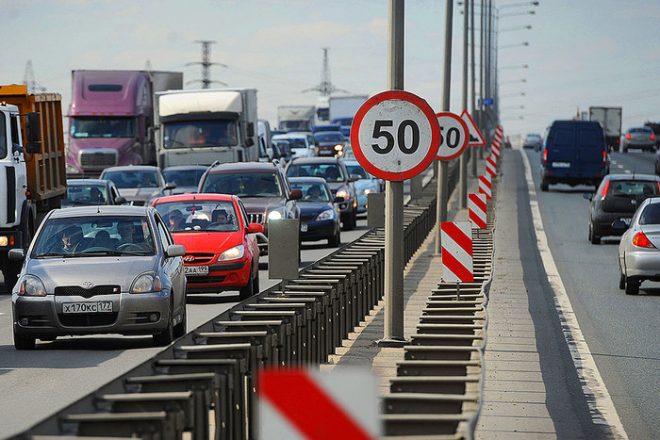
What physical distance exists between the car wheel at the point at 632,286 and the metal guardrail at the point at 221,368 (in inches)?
237

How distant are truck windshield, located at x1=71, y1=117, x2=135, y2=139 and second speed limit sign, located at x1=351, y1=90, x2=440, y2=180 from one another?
33.5 meters

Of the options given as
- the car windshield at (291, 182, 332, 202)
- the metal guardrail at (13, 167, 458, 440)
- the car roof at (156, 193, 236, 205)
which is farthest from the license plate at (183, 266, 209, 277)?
the car windshield at (291, 182, 332, 202)

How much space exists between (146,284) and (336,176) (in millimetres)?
25565

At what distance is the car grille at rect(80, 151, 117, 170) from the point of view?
4825cm

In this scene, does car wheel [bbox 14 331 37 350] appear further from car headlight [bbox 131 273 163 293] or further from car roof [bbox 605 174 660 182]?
car roof [bbox 605 174 660 182]

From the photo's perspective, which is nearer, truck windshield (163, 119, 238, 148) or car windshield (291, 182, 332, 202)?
car windshield (291, 182, 332, 202)

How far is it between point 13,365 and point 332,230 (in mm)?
18727

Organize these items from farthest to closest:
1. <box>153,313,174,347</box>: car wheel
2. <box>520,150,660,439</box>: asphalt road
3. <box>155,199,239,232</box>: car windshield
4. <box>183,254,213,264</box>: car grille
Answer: <box>155,199,239,232</box>: car windshield
<box>183,254,213,264</box>: car grille
<box>153,313,174,347</box>: car wheel
<box>520,150,660,439</box>: asphalt road

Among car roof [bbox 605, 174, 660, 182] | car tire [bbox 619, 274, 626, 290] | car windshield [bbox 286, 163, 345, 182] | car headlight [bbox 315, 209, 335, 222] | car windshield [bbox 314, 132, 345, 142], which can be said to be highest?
car roof [bbox 605, 174, 660, 182]

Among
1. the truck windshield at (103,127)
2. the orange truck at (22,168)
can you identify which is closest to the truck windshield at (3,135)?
the orange truck at (22,168)

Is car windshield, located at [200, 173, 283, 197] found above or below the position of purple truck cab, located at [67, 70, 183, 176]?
below

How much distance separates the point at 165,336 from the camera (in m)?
16.2

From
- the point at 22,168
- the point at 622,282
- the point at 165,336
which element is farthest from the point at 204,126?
the point at 165,336

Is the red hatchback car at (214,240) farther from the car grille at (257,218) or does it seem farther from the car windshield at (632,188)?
the car windshield at (632,188)
